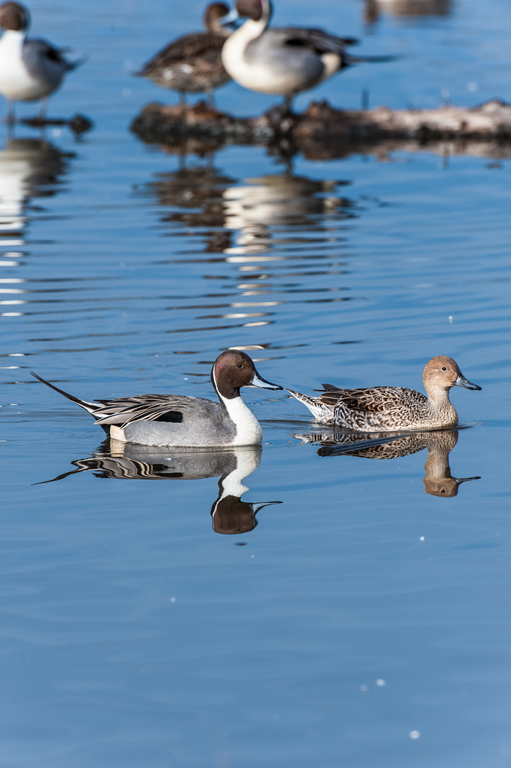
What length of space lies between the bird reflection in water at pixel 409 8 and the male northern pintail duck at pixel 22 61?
21233 mm

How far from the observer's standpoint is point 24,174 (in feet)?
61.3

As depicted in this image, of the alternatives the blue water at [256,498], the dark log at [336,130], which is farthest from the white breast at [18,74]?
the blue water at [256,498]

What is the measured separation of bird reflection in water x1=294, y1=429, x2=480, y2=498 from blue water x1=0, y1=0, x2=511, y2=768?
0.04 meters

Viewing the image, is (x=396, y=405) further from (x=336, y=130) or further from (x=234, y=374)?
(x=336, y=130)

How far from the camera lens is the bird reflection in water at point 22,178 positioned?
15.6 metres

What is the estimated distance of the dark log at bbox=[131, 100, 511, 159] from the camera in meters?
20.5

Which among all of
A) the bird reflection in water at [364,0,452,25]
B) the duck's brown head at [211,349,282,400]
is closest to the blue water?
the duck's brown head at [211,349,282,400]

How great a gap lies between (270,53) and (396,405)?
40.1 feet

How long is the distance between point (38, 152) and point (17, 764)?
54.3ft

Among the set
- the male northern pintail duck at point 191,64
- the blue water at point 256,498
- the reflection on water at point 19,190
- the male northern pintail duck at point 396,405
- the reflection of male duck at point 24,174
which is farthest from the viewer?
the male northern pintail duck at point 191,64

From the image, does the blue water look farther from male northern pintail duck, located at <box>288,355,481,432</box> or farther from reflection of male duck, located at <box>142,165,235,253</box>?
male northern pintail duck, located at <box>288,355,481,432</box>

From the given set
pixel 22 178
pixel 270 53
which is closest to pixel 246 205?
pixel 22 178

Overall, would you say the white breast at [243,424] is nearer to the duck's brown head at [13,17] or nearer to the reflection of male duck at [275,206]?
the reflection of male duck at [275,206]

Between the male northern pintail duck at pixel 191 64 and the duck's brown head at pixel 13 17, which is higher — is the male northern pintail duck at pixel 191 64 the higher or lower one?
the lower one
